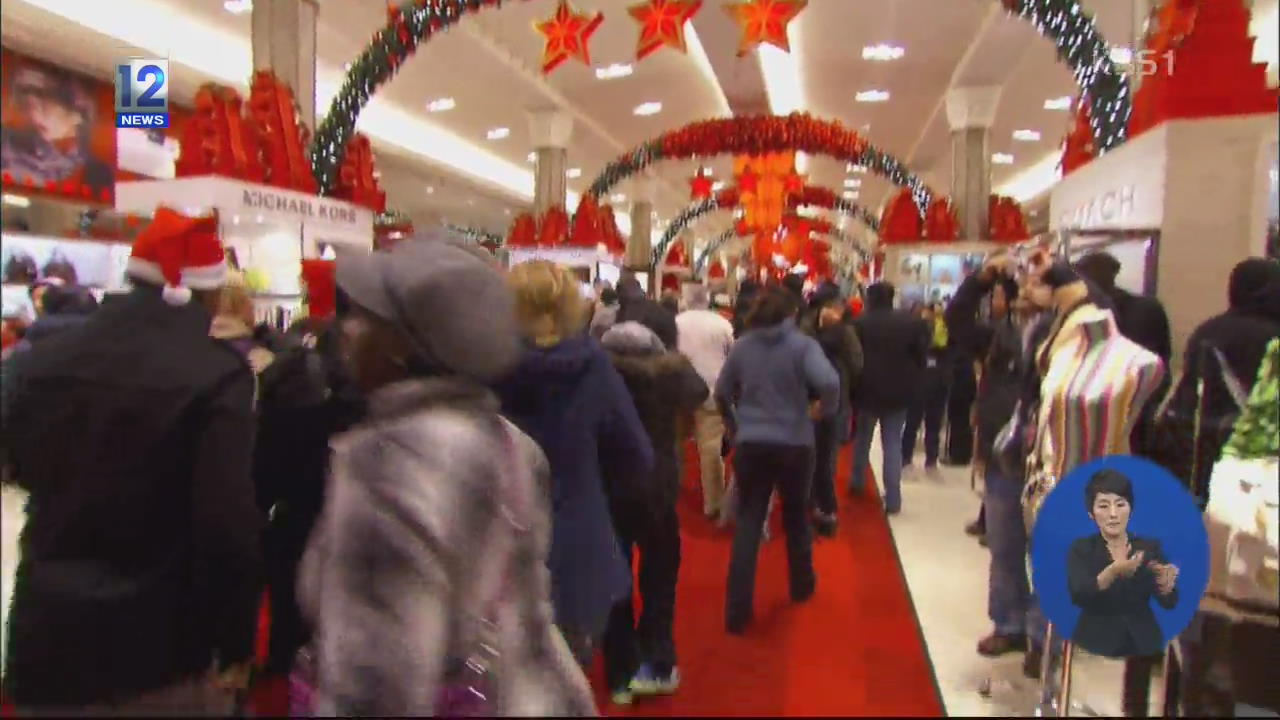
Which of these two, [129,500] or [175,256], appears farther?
[175,256]

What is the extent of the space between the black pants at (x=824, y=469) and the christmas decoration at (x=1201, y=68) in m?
2.88

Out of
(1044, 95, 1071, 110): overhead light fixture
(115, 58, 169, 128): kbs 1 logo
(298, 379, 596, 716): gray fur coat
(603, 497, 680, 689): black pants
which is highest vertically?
(1044, 95, 1071, 110): overhead light fixture

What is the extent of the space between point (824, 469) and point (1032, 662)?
3197mm

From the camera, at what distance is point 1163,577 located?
1.78 meters

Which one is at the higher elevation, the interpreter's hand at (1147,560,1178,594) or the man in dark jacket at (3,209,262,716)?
the man in dark jacket at (3,209,262,716)

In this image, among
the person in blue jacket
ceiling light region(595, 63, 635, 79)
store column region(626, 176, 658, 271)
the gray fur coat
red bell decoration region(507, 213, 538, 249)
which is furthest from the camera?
store column region(626, 176, 658, 271)

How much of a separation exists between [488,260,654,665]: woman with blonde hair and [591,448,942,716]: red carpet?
39cm

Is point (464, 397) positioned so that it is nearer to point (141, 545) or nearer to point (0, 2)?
point (141, 545)

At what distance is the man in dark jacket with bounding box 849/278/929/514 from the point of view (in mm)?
5266

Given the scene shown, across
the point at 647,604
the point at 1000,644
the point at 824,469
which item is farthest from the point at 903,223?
the point at 1000,644

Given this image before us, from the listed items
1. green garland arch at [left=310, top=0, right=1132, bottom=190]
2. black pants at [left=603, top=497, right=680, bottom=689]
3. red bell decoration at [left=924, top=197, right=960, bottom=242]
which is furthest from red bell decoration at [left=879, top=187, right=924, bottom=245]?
black pants at [left=603, top=497, right=680, bottom=689]

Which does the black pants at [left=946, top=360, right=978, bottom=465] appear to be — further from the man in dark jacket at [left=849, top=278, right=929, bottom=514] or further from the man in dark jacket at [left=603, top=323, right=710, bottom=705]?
the man in dark jacket at [left=603, top=323, right=710, bottom=705]

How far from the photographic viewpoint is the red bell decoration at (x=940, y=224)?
10.1 meters

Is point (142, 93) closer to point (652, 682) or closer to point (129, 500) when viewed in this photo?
point (129, 500)
